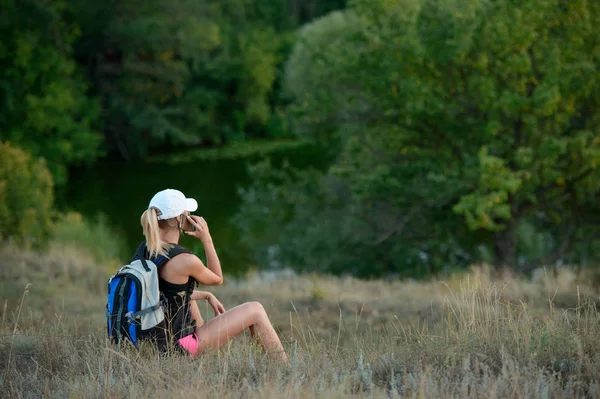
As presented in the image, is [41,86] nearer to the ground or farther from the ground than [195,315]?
farther from the ground

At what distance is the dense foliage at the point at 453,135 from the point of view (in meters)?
13.6

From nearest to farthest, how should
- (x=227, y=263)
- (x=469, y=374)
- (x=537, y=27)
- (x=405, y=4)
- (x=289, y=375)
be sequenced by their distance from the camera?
1. (x=469, y=374)
2. (x=289, y=375)
3. (x=537, y=27)
4. (x=405, y=4)
5. (x=227, y=263)

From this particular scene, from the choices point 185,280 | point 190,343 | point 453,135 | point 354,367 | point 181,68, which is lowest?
point 354,367

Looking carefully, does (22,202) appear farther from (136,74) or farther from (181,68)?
(181,68)

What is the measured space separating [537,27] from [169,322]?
39.3ft

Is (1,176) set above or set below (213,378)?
above

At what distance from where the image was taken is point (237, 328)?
4895mm

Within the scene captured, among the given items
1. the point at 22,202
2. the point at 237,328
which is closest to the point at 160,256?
the point at 237,328

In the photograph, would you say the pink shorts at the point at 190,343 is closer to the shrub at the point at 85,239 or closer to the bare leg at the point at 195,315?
the bare leg at the point at 195,315

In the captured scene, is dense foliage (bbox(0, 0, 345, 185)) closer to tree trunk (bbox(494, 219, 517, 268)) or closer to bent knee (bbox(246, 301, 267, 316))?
tree trunk (bbox(494, 219, 517, 268))

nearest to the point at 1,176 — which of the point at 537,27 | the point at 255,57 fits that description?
the point at 537,27

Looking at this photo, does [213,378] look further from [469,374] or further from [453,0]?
[453,0]

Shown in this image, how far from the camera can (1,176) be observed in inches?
618

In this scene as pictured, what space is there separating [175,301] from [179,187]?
80.3ft
